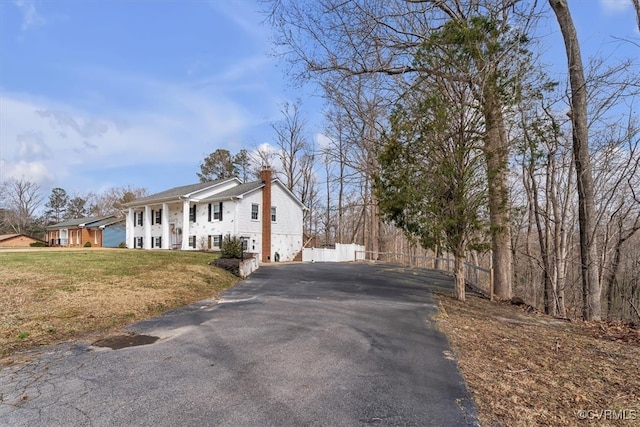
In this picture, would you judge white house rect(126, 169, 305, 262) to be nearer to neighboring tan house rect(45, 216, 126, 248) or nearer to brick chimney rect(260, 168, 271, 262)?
brick chimney rect(260, 168, 271, 262)

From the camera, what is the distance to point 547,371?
438cm

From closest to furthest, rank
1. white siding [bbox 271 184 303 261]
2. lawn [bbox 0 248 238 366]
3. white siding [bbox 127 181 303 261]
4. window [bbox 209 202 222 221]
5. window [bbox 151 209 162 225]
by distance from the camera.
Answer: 1. lawn [bbox 0 248 238 366]
2. white siding [bbox 127 181 303 261]
3. window [bbox 209 202 222 221]
4. white siding [bbox 271 184 303 261]
5. window [bbox 151 209 162 225]

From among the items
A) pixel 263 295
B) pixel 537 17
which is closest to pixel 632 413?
pixel 263 295

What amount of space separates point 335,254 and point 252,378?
24.1 meters

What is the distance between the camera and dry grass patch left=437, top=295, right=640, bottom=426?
10.8ft

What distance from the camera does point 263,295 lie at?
10062 millimetres

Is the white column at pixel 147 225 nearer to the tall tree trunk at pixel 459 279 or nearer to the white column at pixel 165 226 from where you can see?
the white column at pixel 165 226

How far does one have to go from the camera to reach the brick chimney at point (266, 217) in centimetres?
2607

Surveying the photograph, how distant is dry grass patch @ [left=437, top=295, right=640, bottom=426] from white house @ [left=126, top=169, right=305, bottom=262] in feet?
64.1

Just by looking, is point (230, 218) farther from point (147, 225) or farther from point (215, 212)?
point (147, 225)

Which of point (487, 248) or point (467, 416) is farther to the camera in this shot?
point (487, 248)

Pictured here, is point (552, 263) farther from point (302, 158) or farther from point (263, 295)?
point (302, 158)

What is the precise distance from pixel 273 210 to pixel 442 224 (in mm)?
18793

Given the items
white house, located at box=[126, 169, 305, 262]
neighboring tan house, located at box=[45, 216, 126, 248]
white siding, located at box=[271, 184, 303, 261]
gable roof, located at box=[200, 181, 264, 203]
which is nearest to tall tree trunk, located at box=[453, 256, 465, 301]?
white house, located at box=[126, 169, 305, 262]
